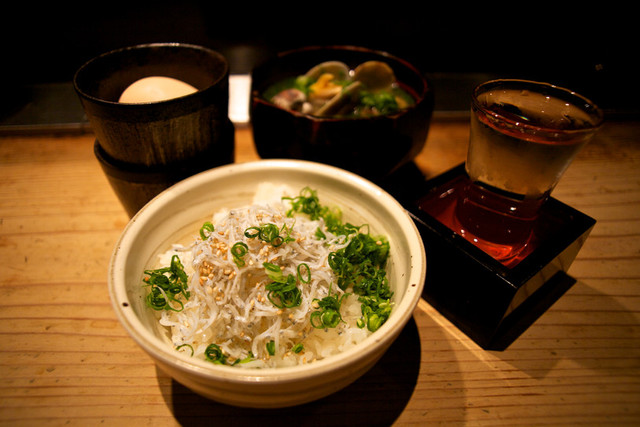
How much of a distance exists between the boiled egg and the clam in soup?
1.79 feet

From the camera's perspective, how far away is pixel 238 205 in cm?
156

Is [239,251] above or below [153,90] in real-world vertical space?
below

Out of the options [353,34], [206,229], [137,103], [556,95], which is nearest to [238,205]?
[206,229]

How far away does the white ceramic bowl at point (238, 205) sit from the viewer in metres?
0.89

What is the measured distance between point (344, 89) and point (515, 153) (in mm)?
1049

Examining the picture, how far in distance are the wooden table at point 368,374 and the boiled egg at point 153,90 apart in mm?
600

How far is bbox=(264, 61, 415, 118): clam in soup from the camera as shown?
81.4 inches

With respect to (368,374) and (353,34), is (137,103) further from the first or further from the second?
(353,34)

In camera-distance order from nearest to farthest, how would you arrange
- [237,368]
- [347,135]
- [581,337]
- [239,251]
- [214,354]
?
[237,368] < [214,354] < [239,251] < [581,337] < [347,135]

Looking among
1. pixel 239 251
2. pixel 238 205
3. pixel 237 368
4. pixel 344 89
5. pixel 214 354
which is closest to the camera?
pixel 237 368

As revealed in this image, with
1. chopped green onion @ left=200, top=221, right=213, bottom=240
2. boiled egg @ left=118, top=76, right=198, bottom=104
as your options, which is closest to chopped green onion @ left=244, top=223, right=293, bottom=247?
chopped green onion @ left=200, top=221, right=213, bottom=240

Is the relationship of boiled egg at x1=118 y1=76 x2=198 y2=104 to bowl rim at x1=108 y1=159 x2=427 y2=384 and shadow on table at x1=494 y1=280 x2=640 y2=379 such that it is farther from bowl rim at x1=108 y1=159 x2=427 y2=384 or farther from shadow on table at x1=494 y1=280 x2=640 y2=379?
shadow on table at x1=494 y1=280 x2=640 y2=379

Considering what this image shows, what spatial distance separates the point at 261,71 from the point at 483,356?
5.76ft

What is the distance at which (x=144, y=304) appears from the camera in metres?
1.15
